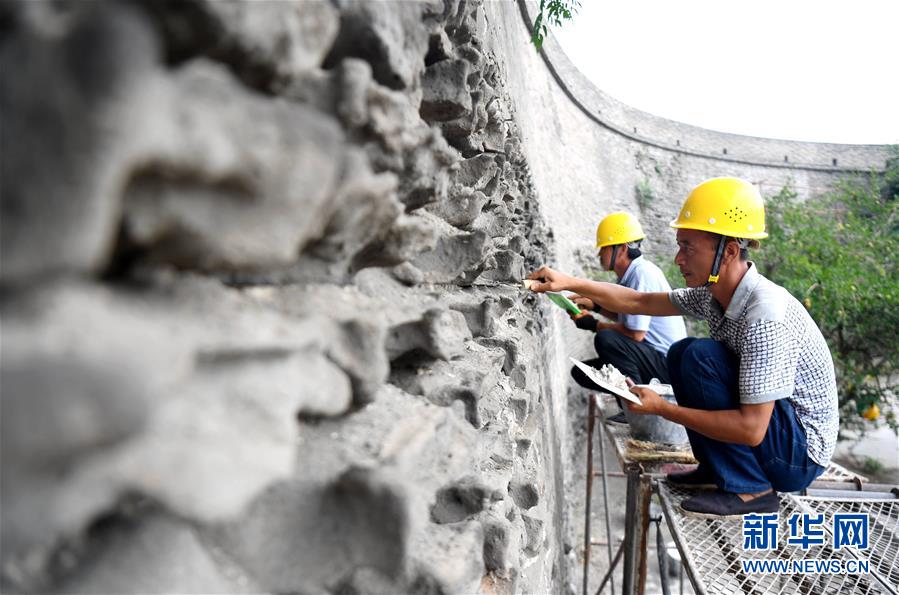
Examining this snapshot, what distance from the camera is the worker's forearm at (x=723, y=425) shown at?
1.81m

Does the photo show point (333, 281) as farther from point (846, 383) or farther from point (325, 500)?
point (846, 383)

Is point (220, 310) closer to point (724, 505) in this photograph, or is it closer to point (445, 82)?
point (445, 82)

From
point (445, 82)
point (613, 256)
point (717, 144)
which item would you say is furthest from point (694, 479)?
point (717, 144)

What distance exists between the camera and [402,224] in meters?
0.78

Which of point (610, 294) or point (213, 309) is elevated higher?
point (213, 309)

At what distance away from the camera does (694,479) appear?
2.13 metres

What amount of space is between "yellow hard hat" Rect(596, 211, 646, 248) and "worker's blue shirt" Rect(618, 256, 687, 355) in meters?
0.31

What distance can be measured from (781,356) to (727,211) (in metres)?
0.57

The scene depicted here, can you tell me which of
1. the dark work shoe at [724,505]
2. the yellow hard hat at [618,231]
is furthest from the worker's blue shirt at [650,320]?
the dark work shoe at [724,505]

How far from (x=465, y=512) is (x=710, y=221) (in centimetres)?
165

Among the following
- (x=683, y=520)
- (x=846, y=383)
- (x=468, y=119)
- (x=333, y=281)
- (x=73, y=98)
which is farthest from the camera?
(x=846, y=383)

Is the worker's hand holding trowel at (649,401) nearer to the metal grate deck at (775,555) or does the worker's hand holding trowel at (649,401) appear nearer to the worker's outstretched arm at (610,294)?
the metal grate deck at (775,555)

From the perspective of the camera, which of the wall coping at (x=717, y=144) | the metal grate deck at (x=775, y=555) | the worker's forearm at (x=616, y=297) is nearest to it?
the metal grate deck at (x=775, y=555)

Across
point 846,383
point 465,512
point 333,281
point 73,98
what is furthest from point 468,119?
point 846,383
